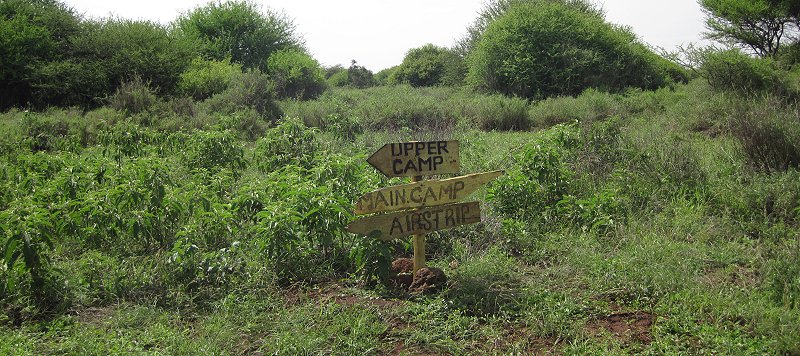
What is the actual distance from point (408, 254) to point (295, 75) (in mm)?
15123

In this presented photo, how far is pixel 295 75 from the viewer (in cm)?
1930

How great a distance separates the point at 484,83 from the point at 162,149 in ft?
40.0

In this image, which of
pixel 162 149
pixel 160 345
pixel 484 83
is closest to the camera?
pixel 160 345

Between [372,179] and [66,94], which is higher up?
[66,94]

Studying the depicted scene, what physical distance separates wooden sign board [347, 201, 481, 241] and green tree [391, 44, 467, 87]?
763 inches

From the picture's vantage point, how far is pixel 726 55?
41.2 ft

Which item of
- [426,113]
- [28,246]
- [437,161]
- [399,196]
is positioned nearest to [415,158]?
[437,161]

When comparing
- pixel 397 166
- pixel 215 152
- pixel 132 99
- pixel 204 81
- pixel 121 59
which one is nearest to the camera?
pixel 397 166

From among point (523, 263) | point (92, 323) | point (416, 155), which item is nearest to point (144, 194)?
point (92, 323)

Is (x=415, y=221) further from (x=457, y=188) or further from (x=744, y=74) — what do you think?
(x=744, y=74)

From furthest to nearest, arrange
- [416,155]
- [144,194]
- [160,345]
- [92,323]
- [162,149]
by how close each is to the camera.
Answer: [162,149] → [144,194] → [416,155] → [92,323] → [160,345]

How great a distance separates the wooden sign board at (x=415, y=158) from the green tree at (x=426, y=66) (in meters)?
19.3

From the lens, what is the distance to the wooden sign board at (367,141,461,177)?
4254 millimetres

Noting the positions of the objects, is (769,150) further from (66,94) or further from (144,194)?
(66,94)
